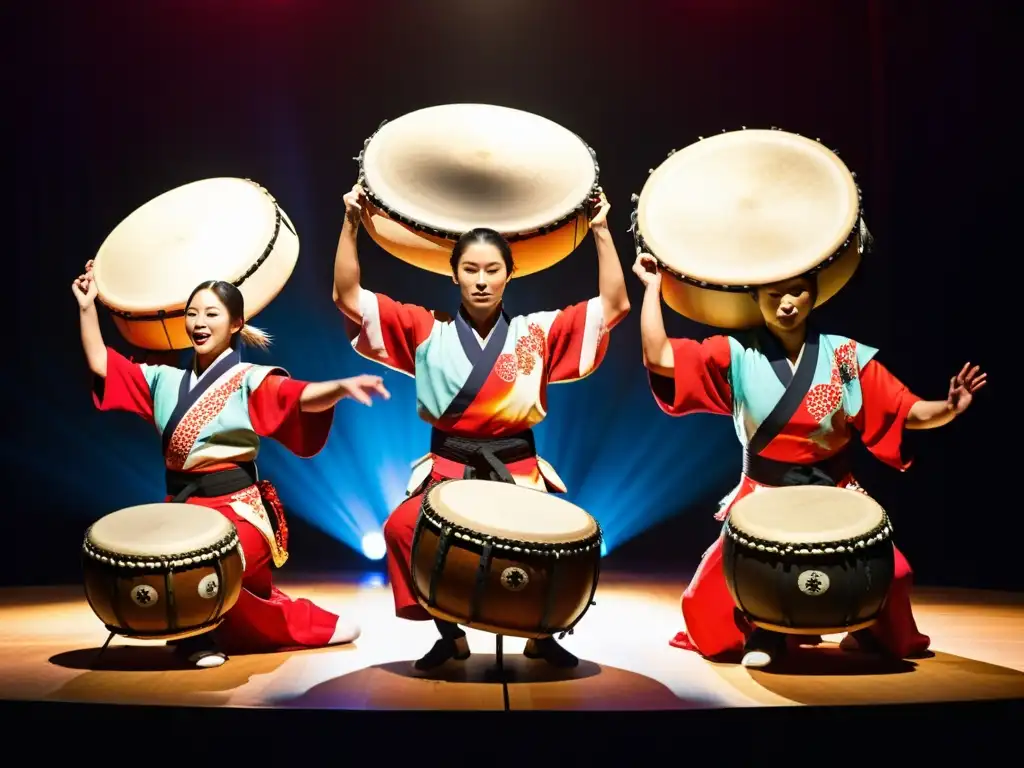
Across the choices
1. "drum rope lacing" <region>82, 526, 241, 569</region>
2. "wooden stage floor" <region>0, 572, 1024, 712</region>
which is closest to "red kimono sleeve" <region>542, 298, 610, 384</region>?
"wooden stage floor" <region>0, 572, 1024, 712</region>

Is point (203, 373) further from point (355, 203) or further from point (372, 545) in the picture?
point (372, 545)

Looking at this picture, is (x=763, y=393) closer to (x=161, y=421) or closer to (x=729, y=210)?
(x=729, y=210)

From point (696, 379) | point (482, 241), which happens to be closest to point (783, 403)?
point (696, 379)

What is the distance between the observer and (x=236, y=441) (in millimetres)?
3311

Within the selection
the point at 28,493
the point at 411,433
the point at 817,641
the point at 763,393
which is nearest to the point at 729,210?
the point at 763,393

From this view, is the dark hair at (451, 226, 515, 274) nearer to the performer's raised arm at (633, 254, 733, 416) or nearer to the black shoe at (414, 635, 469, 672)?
the performer's raised arm at (633, 254, 733, 416)

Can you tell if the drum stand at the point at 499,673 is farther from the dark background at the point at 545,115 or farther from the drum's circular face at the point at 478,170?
the dark background at the point at 545,115

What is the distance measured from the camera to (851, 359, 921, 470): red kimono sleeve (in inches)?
130

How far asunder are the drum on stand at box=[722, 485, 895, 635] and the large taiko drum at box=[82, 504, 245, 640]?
1382 mm

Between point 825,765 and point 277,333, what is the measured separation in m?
3.19

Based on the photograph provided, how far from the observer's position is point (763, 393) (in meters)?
3.22

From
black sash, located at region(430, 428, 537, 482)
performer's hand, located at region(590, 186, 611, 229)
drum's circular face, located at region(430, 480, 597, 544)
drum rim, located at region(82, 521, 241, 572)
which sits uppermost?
performer's hand, located at region(590, 186, 611, 229)

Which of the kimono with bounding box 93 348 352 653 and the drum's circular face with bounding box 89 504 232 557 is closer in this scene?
the drum's circular face with bounding box 89 504 232 557

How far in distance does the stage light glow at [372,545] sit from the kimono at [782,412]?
2.18m
